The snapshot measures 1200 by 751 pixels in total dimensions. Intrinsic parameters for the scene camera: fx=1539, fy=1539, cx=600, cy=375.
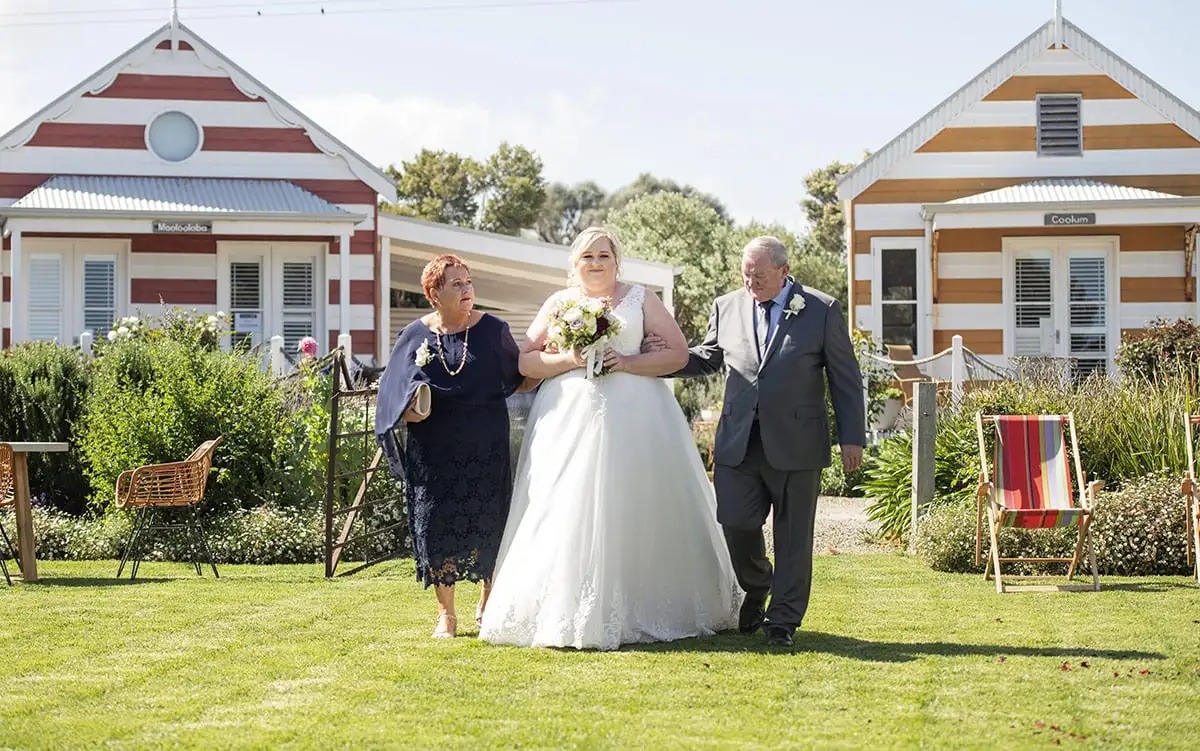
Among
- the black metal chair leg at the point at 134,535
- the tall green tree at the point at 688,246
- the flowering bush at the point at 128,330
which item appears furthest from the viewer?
the tall green tree at the point at 688,246

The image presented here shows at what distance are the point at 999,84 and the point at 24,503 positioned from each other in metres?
15.4

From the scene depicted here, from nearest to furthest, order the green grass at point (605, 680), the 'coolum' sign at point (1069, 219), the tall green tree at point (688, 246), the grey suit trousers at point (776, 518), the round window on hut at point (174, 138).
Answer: the green grass at point (605, 680)
the grey suit trousers at point (776, 518)
the 'coolum' sign at point (1069, 219)
the round window on hut at point (174, 138)
the tall green tree at point (688, 246)

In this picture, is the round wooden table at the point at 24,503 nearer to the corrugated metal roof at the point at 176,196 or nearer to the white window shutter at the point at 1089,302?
the corrugated metal roof at the point at 176,196

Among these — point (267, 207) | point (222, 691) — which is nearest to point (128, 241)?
point (267, 207)

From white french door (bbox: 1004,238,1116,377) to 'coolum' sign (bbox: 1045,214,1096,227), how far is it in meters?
1.05

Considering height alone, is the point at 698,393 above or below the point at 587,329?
below

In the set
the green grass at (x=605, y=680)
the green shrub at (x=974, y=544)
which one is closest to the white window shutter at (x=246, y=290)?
the green grass at (x=605, y=680)

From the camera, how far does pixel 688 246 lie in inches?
1800

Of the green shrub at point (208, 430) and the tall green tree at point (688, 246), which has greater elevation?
the tall green tree at point (688, 246)

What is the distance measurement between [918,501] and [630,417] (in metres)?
5.50

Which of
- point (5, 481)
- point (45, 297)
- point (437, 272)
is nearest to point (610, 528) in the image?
point (437, 272)

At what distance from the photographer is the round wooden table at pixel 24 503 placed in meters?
10.9

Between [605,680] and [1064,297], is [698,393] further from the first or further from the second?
[605,680]

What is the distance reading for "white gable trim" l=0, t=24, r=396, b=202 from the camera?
21.7m
